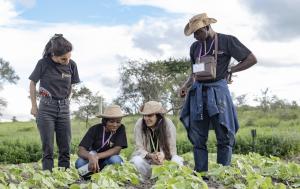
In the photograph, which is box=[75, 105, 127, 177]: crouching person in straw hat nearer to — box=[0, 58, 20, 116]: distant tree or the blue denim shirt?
the blue denim shirt

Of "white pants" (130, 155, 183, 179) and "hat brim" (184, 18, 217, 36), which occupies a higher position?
"hat brim" (184, 18, 217, 36)

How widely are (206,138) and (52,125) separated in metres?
1.39

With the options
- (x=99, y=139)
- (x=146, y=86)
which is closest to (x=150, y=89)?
(x=146, y=86)

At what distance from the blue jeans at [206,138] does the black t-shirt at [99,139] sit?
2.31 ft

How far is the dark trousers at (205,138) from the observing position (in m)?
4.68

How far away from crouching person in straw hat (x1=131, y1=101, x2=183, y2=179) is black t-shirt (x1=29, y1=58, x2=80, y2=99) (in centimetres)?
76

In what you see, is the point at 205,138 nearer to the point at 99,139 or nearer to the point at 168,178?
the point at 168,178

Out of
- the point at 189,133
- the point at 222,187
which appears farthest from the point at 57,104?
the point at 222,187

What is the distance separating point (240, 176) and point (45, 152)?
1.78 meters

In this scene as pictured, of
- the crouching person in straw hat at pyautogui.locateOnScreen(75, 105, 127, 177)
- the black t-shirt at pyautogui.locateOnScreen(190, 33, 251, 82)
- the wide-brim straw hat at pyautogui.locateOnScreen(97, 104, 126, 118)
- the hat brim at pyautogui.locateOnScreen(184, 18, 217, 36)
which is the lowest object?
the crouching person in straw hat at pyautogui.locateOnScreen(75, 105, 127, 177)

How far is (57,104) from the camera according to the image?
5.07 meters

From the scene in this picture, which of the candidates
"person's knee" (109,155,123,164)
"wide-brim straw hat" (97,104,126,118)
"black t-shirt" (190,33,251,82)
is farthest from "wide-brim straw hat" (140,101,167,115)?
"black t-shirt" (190,33,251,82)

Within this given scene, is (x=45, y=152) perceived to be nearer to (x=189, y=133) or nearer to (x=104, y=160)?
(x=104, y=160)

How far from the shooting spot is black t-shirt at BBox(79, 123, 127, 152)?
5.18 metres
